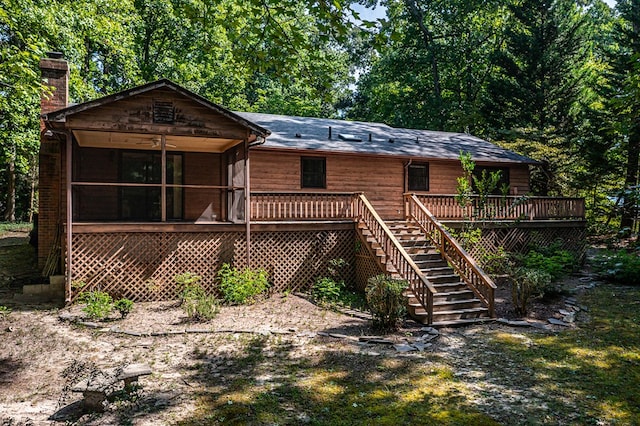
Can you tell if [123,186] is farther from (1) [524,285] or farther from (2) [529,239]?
(2) [529,239]

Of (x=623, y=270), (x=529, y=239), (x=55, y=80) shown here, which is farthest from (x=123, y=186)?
(x=623, y=270)

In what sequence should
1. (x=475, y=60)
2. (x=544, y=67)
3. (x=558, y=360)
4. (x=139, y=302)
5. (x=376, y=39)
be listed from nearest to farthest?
(x=376, y=39) < (x=558, y=360) < (x=139, y=302) < (x=544, y=67) < (x=475, y=60)

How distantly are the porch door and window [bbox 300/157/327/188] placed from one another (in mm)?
2709

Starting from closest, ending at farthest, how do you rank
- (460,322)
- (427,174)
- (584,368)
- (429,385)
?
(429,385), (584,368), (460,322), (427,174)

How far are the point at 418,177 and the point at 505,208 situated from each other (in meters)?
3.44

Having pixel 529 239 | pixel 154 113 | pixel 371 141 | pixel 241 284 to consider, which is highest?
pixel 371 141

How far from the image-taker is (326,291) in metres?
12.1

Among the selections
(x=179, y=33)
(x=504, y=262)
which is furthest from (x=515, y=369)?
(x=179, y=33)

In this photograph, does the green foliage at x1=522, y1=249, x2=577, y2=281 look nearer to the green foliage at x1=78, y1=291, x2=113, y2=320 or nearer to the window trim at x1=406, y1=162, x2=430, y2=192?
the window trim at x1=406, y1=162, x2=430, y2=192

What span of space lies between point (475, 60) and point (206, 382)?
111ft

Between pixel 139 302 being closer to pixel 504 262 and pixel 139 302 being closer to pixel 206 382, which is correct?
pixel 206 382

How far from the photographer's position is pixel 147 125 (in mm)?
10875

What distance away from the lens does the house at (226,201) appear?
10625 millimetres

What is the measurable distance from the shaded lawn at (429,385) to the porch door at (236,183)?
4.93m
